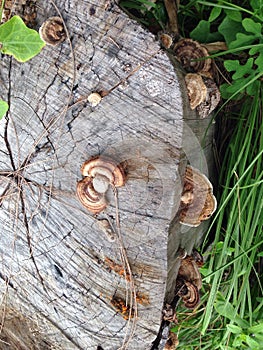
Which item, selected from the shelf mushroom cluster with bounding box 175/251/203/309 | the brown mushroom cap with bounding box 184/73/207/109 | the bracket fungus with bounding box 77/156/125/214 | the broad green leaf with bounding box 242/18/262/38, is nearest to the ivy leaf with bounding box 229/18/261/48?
the broad green leaf with bounding box 242/18/262/38

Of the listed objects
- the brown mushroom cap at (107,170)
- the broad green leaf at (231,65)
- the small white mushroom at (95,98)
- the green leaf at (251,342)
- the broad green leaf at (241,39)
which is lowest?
the green leaf at (251,342)

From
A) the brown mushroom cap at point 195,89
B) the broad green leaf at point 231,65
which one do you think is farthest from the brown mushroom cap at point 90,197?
the broad green leaf at point 231,65

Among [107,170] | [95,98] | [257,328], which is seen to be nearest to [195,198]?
[107,170]

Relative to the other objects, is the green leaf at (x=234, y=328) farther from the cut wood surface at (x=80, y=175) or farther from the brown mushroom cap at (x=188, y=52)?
the brown mushroom cap at (x=188, y=52)

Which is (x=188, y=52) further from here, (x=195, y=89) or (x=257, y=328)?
(x=257, y=328)

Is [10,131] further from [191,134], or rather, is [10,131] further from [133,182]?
[191,134]
